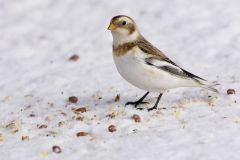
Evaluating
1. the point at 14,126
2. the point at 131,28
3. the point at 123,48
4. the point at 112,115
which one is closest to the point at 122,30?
the point at 131,28

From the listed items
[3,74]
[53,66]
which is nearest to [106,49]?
[53,66]

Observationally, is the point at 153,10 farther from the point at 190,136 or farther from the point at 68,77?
the point at 190,136

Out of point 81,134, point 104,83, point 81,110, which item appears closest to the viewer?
point 81,134

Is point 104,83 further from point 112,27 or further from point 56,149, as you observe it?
point 56,149

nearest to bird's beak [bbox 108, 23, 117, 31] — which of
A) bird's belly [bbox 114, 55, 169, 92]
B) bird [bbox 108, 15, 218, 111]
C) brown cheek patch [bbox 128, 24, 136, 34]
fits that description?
bird [bbox 108, 15, 218, 111]

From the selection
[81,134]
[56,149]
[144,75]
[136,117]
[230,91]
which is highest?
[144,75]

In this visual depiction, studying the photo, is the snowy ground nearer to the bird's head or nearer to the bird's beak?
the bird's head
